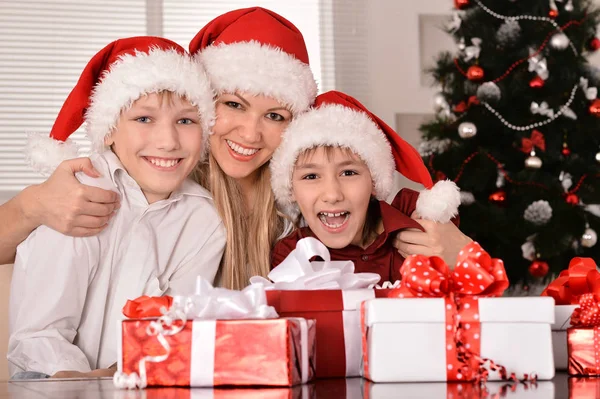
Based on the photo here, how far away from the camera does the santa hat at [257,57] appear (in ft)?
8.31

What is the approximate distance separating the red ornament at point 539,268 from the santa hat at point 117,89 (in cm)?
258

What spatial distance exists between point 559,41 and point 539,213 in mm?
1004

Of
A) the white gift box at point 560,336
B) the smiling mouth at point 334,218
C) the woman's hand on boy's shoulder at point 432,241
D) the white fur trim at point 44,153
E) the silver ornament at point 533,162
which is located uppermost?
the silver ornament at point 533,162

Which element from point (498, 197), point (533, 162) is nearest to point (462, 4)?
point (533, 162)

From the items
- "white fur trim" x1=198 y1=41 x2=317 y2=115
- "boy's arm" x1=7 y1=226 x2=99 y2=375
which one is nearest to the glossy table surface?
"boy's arm" x1=7 y1=226 x2=99 y2=375

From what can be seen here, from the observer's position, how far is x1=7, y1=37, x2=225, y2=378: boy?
209 centimetres

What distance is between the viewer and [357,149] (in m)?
2.40

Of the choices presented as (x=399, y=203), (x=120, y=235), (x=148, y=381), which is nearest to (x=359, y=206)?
(x=399, y=203)

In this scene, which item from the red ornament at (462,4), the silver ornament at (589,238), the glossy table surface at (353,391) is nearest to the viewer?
the glossy table surface at (353,391)

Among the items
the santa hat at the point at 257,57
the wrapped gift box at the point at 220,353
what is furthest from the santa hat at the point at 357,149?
the wrapped gift box at the point at 220,353

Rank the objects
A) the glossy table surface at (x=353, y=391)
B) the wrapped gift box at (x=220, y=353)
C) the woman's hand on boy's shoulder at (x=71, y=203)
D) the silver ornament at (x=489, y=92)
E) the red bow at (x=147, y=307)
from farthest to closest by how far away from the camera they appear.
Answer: the silver ornament at (x=489, y=92) → the woman's hand on boy's shoulder at (x=71, y=203) → the red bow at (x=147, y=307) → the wrapped gift box at (x=220, y=353) → the glossy table surface at (x=353, y=391)

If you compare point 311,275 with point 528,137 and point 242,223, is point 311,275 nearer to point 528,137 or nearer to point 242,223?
point 242,223

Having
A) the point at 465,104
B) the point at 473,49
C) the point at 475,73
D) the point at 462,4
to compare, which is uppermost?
the point at 462,4

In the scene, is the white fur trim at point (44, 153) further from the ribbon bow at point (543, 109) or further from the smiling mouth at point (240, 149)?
the ribbon bow at point (543, 109)
